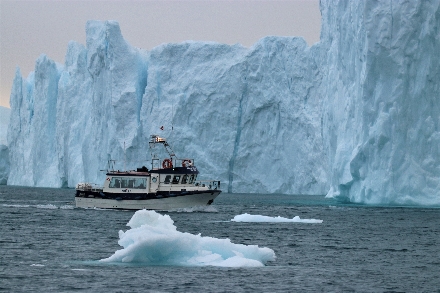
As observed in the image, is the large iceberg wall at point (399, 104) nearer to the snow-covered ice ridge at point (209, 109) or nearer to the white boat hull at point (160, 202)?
the snow-covered ice ridge at point (209, 109)

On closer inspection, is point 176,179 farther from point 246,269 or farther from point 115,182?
point 246,269

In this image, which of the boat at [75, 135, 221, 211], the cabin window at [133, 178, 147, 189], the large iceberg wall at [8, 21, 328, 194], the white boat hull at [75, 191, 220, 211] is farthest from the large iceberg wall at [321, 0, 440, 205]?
the large iceberg wall at [8, 21, 328, 194]

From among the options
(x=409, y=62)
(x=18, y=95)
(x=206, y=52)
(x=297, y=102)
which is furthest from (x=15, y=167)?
(x=409, y=62)

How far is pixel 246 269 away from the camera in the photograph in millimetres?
22422

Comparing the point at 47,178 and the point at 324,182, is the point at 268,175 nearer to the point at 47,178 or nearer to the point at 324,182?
the point at 324,182

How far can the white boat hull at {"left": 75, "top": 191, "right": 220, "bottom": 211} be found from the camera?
46.3 metres

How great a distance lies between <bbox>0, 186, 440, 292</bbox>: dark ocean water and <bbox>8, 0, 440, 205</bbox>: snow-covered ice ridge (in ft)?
58.7

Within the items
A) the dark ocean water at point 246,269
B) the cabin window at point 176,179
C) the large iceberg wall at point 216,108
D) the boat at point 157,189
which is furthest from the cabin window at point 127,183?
the large iceberg wall at point 216,108

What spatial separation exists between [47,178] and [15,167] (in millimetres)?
9255

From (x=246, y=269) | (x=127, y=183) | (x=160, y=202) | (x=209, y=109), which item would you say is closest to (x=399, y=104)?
(x=160, y=202)

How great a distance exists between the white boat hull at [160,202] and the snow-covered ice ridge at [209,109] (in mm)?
11430

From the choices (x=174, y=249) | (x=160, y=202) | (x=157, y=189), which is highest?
(x=157, y=189)

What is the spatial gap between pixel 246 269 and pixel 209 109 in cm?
5693

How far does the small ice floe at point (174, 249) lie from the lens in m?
21.7
